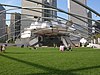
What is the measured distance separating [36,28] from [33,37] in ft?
27.5

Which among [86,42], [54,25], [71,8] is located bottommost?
[86,42]

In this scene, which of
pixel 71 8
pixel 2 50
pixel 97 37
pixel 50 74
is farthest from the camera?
pixel 97 37

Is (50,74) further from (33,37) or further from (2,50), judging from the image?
(33,37)

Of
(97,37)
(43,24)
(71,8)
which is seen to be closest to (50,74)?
(71,8)

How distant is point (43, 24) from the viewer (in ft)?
298

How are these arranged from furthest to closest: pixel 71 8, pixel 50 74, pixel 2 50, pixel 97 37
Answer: pixel 97 37
pixel 71 8
pixel 2 50
pixel 50 74

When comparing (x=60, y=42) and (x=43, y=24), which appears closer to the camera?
(x=43, y=24)

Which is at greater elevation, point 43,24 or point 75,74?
point 43,24

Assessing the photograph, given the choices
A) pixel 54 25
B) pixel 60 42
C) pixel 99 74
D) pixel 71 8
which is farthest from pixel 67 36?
pixel 99 74

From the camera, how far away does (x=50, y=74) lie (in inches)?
358

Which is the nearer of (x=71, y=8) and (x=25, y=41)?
(x=71, y=8)

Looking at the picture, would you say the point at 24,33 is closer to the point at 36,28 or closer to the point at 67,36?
the point at 36,28

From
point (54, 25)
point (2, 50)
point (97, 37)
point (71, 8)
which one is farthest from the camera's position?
point (97, 37)

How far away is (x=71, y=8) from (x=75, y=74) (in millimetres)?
75598
